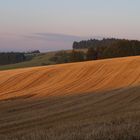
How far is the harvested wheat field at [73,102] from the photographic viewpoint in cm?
888

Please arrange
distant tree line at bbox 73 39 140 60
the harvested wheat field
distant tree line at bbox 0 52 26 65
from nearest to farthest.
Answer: the harvested wheat field → distant tree line at bbox 73 39 140 60 → distant tree line at bbox 0 52 26 65

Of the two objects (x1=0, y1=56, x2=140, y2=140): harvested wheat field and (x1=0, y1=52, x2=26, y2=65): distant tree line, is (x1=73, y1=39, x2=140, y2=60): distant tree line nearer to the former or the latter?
(x1=0, y1=56, x2=140, y2=140): harvested wheat field

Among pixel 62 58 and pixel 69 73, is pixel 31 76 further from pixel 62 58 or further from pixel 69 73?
pixel 62 58

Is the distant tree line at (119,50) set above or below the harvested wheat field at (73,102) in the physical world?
above

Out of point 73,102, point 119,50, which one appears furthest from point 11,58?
point 73,102

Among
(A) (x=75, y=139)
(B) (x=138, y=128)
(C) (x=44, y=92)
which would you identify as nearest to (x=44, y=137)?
(A) (x=75, y=139)

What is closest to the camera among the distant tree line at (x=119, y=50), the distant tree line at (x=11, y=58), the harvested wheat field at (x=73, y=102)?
the harvested wheat field at (x=73, y=102)

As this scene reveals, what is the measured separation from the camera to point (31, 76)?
40.8 metres

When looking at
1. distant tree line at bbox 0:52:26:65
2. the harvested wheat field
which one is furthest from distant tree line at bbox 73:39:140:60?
distant tree line at bbox 0:52:26:65

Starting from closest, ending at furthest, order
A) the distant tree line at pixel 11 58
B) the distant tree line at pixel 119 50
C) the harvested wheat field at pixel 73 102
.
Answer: the harvested wheat field at pixel 73 102 → the distant tree line at pixel 119 50 → the distant tree line at pixel 11 58

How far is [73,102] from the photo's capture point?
22344 millimetres

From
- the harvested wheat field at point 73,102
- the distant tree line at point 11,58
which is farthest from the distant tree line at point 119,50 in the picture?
the distant tree line at point 11,58

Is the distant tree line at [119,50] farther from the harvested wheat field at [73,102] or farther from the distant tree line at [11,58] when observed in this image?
the distant tree line at [11,58]

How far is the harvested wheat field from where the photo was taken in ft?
29.1
